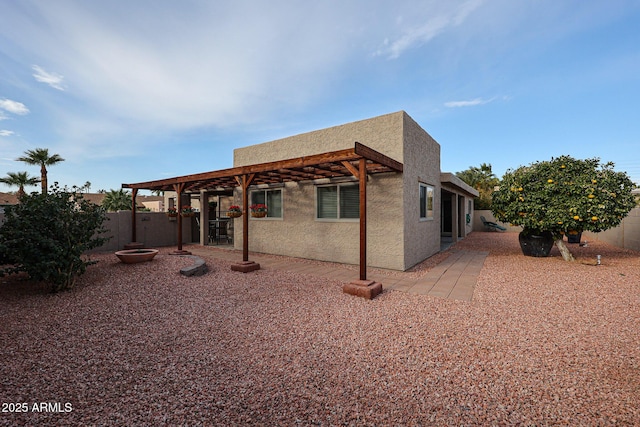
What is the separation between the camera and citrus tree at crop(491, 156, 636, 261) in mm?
6660

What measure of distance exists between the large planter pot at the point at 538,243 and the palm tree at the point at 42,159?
24894 mm

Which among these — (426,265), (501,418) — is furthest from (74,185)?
Result: (426,265)

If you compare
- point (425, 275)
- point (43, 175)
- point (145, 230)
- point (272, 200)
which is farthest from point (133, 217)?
point (43, 175)

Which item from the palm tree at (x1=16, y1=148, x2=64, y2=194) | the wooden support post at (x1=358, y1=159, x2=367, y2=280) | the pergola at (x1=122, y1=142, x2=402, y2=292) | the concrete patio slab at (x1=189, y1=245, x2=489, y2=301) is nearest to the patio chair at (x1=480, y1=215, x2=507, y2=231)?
the concrete patio slab at (x1=189, y1=245, x2=489, y2=301)

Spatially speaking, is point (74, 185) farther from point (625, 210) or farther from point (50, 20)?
point (625, 210)

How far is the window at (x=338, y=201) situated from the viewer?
7.10 meters

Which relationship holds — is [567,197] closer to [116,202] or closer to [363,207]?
[363,207]

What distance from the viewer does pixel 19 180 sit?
1606 centimetres

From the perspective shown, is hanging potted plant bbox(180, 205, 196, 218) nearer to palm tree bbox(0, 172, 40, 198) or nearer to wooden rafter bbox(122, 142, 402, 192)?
wooden rafter bbox(122, 142, 402, 192)

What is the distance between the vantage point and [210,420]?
1738 millimetres

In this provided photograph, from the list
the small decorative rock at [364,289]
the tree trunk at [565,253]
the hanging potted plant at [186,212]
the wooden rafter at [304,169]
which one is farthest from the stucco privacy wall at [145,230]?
the tree trunk at [565,253]

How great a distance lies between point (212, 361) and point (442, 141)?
10217 millimetres

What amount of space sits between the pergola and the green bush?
9.84ft

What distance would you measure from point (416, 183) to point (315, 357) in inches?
229
